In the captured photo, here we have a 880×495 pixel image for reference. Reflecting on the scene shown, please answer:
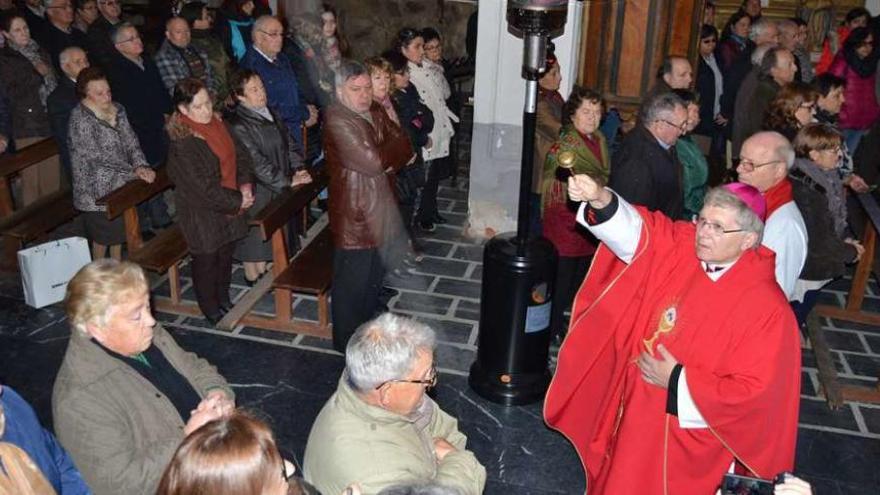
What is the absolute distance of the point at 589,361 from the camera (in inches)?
161

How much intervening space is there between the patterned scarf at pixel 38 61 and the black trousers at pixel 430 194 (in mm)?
3248

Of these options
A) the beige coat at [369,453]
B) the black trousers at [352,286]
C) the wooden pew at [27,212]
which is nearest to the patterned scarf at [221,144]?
the black trousers at [352,286]

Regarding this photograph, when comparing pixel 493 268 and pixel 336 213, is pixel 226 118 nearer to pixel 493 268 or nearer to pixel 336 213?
pixel 336 213

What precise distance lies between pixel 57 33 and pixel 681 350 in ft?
21.3

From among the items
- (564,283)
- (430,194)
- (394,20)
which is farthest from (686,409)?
(394,20)

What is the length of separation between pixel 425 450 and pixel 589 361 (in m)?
1.48

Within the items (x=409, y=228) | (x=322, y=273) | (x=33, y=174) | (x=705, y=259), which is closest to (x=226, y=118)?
(x=322, y=273)

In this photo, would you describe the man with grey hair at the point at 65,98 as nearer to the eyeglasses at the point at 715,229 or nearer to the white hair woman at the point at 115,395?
the white hair woman at the point at 115,395

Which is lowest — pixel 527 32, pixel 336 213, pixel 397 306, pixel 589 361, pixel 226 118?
pixel 397 306

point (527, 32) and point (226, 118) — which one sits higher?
point (527, 32)

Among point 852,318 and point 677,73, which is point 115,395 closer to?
point 677,73

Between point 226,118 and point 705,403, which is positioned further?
point 226,118

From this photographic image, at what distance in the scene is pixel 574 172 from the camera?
17.8ft

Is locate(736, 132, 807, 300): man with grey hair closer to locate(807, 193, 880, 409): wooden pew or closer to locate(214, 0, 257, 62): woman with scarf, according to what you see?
locate(807, 193, 880, 409): wooden pew
